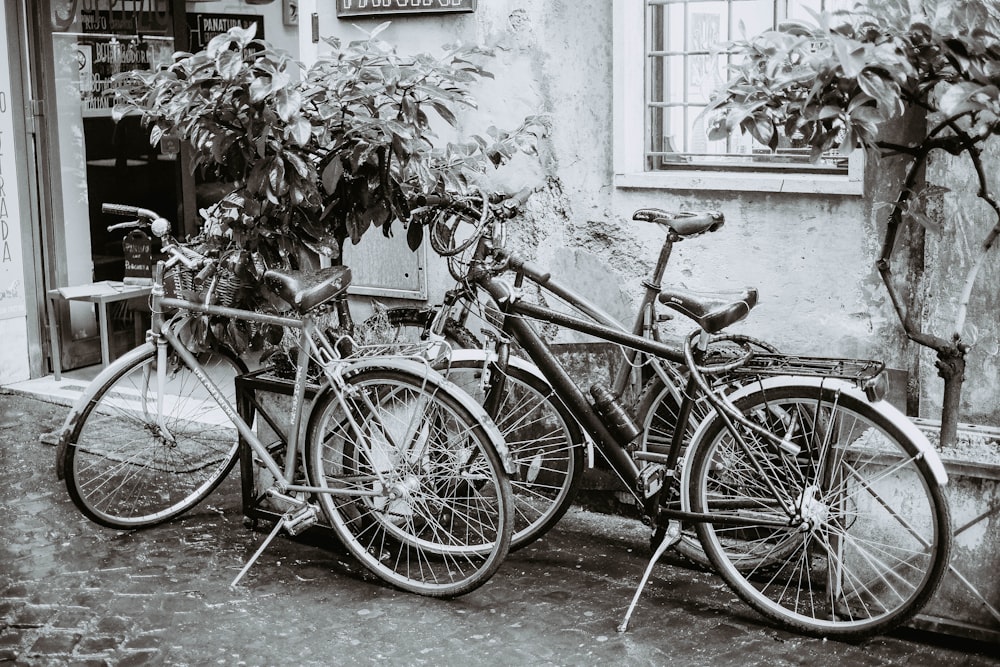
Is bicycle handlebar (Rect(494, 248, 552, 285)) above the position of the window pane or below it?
below

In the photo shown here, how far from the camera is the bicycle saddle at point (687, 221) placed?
4848 mm

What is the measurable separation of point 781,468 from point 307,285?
1.98 m

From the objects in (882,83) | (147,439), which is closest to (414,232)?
(147,439)

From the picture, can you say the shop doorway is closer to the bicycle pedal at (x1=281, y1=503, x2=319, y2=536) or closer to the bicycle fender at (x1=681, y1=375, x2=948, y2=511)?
the bicycle pedal at (x1=281, y1=503, x2=319, y2=536)

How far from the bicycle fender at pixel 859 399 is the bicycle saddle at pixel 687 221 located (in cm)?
71

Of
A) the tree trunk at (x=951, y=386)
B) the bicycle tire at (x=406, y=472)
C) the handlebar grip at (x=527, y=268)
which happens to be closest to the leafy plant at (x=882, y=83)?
the tree trunk at (x=951, y=386)

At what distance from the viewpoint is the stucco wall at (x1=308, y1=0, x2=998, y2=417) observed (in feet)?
17.3

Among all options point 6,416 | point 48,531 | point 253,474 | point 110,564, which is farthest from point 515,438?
point 6,416

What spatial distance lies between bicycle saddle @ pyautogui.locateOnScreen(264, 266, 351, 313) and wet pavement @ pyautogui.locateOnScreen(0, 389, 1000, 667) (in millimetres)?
1169

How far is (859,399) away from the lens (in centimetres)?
423

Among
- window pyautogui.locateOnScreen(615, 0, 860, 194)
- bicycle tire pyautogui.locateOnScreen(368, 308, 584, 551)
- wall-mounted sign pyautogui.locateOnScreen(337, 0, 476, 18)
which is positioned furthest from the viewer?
wall-mounted sign pyautogui.locateOnScreen(337, 0, 476, 18)

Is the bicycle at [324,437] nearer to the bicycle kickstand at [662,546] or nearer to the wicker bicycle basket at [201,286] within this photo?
the wicker bicycle basket at [201,286]

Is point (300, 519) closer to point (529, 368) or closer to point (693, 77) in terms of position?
point (529, 368)

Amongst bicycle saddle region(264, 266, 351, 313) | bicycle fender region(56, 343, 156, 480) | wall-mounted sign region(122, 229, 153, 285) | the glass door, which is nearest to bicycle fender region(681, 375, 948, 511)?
bicycle saddle region(264, 266, 351, 313)
